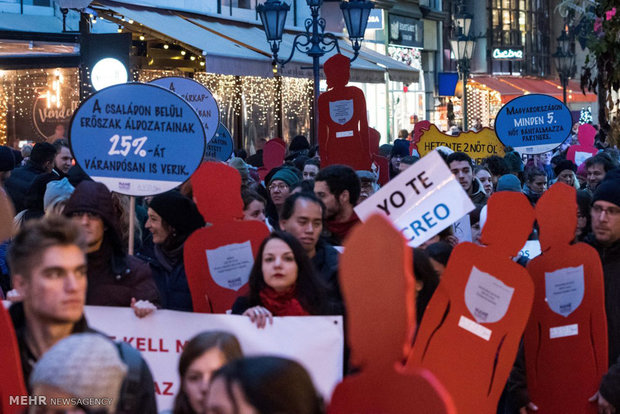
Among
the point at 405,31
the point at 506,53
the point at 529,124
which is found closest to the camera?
the point at 529,124

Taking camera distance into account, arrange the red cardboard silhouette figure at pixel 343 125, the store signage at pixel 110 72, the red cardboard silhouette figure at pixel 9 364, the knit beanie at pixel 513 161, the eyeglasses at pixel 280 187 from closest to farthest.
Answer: the red cardboard silhouette figure at pixel 9 364
the eyeglasses at pixel 280 187
the red cardboard silhouette figure at pixel 343 125
the store signage at pixel 110 72
the knit beanie at pixel 513 161

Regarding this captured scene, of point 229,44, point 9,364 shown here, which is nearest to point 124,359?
point 9,364

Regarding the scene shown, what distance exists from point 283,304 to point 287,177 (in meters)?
4.50

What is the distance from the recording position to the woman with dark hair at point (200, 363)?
3.54 metres

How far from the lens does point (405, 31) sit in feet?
123

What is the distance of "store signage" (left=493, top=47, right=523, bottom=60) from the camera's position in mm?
50406

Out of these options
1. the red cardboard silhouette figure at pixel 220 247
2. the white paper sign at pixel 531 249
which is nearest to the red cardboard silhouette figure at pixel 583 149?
the white paper sign at pixel 531 249

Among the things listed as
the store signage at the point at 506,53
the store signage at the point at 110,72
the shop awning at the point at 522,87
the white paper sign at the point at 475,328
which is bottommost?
the white paper sign at the point at 475,328

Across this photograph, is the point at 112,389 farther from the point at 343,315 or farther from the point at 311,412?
the point at 343,315

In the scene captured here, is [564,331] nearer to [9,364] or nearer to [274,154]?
[9,364]

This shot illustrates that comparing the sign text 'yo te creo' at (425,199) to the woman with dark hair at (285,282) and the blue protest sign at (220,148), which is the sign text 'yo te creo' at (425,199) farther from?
the blue protest sign at (220,148)

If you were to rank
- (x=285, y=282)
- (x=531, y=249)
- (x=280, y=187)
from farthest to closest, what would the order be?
1. (x=280, y=187)
2. (x=531, y=249)
3. (x=285, y=282)

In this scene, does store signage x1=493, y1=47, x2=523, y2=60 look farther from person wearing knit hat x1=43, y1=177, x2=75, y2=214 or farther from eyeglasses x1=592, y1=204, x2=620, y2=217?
eyeglasses x1=592, y1=204, x2=620, y2=217

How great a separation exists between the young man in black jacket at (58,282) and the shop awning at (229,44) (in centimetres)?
1348
